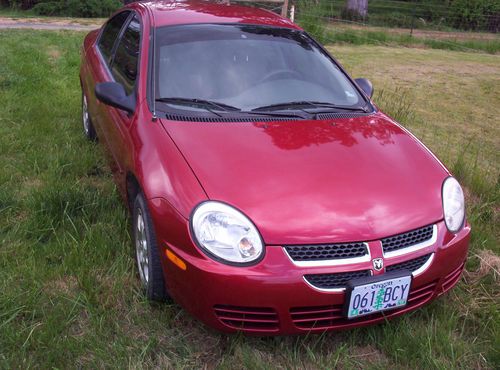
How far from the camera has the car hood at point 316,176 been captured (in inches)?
84.6

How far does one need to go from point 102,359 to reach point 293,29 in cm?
254

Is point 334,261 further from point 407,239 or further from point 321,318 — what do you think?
point 407,239

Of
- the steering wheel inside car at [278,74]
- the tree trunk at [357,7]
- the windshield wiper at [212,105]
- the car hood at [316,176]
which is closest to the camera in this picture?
the car hood at [316,176]

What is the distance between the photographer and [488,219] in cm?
352

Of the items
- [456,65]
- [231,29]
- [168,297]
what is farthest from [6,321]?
[456,65]

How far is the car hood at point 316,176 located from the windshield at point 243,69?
30 cm

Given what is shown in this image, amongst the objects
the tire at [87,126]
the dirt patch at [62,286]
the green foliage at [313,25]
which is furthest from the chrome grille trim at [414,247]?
the green foliage at [313,25]

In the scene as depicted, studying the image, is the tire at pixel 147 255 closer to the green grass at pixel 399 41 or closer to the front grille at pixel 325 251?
the front grille at pixel 325 251

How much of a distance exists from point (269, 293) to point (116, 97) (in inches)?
60.8

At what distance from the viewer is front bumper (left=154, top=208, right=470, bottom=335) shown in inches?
80.3

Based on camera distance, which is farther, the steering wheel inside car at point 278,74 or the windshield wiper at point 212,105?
the steering wheel inside car at point 278,74

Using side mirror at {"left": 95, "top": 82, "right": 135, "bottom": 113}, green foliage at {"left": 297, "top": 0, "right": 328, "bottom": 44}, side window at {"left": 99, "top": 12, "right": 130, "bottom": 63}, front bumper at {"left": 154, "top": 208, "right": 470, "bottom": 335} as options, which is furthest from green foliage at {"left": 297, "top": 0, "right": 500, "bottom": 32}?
front bumper at {"left": 154, "top": 208, "right": 470, "bottom": 335}

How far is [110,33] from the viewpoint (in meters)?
4.30

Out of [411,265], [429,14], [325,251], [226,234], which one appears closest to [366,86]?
[411,265]
